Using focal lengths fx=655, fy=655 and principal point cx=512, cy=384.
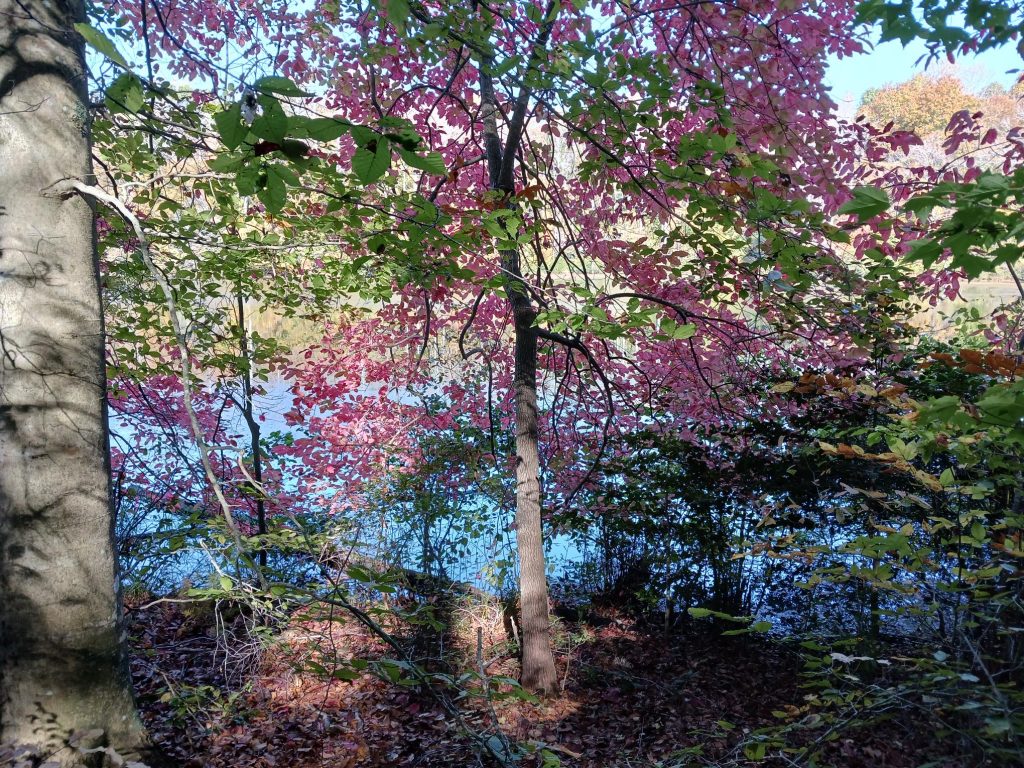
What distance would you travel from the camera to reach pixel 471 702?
16.0ft

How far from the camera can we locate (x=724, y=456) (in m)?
6.21

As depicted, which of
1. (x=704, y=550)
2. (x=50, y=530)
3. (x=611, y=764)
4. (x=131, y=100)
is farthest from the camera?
(x=704, y=550)

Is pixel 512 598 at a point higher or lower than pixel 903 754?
higher

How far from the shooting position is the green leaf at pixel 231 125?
4.45ft

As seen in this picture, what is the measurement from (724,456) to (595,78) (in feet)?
13.5

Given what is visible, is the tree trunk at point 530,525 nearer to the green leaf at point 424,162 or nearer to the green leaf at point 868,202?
the green leaf at point 424,162

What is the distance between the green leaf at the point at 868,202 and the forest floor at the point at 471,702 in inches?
112

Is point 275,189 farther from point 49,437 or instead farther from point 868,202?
point 868,202

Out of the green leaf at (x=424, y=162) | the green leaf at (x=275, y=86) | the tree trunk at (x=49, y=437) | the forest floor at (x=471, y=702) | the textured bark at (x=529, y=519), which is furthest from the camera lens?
the textured bark at (x=529, y=519)

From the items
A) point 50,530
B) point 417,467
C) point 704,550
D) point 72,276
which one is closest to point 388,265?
point 72,276

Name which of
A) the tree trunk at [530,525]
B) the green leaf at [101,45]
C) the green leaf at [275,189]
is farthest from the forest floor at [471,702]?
the green leaf at [101,45]

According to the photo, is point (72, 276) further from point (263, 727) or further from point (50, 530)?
point (263, 727)

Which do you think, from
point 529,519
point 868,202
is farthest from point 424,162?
point 529,519

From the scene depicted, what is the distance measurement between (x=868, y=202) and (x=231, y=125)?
4.50 ft
